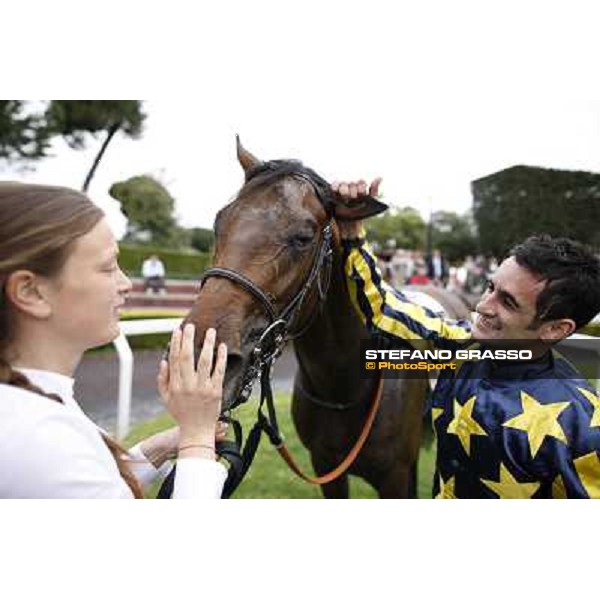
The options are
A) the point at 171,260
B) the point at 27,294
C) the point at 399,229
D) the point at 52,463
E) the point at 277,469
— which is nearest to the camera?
the point at 52,463

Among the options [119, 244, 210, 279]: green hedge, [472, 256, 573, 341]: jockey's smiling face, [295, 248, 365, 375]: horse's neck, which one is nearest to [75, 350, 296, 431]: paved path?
[119, 244, 210, 279]: green hedge

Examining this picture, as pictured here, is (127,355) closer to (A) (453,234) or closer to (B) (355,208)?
(B) (355,208)

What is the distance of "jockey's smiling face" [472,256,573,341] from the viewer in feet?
5.72

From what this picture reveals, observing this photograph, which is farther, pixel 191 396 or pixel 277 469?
pixel 277 469

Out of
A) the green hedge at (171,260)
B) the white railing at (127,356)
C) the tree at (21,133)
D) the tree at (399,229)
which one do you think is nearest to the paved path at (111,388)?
the white railing at (127,356)

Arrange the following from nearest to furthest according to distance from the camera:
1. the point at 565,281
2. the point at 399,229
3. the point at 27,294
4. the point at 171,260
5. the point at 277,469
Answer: the point at 27,294 → the point at 565,281 → the point at 171,260 → the point at 399,229 → the point at 277,469

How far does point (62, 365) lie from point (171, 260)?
3.04 ft

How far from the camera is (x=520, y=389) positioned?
1746mm

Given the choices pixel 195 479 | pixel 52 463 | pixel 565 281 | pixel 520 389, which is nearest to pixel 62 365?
pixel 52 463

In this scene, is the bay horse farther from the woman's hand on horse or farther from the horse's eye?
the woman's hand on horse

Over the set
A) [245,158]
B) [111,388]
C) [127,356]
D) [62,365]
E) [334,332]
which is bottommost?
[111,388]

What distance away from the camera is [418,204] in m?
2.07

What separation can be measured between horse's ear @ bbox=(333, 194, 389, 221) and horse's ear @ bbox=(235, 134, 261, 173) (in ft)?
1.02

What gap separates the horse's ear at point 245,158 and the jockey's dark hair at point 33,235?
83 centimetres
